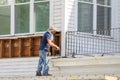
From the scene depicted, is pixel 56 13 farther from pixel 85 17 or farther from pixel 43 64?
pixel 43 64

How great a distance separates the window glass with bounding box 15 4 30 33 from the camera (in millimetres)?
21141

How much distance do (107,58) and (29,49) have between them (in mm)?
3715

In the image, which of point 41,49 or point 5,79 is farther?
point 41,49

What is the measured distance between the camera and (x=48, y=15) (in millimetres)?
20484

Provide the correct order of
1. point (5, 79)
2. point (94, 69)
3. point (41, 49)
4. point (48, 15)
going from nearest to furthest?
point (5, 79)
point (41, 49)
point (94, 69)
point (48, 15)

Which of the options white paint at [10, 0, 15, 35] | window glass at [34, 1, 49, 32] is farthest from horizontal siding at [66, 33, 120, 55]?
white paint at [10, 0, 15, 35]

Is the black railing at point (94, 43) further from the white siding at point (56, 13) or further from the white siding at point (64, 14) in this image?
the white siding at point (56, 13)

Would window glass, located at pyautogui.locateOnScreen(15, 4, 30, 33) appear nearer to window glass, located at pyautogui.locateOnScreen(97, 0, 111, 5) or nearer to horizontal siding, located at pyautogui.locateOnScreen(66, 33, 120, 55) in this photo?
horizontal siding, located at pyautogui.locateOnScreen(66, 33, 120, 55)

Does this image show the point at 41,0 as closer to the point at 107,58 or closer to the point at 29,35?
the point at 29,35

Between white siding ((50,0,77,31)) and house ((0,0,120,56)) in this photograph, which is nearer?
white siding ((50,0,77,31))

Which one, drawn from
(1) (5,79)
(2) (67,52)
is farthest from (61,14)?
(1) (5,79)

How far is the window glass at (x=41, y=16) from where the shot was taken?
20.6 m

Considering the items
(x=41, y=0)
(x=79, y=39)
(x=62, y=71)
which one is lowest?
(x=62, y=71)

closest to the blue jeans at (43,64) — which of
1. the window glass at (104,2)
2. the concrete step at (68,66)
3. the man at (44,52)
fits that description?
the man at (44,52)
